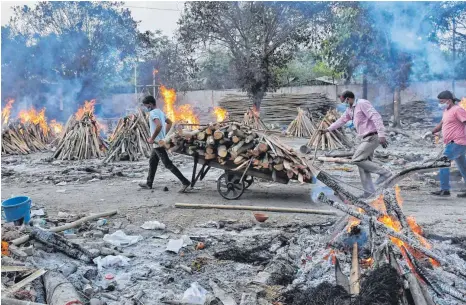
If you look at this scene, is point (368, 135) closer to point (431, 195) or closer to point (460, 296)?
point (431, 195)

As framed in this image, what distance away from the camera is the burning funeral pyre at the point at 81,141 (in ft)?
45.8

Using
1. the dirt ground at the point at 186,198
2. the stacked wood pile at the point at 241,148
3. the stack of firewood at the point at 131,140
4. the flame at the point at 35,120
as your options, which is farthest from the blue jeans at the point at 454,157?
the flame at the point at 35,120

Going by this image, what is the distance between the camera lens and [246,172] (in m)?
7.24

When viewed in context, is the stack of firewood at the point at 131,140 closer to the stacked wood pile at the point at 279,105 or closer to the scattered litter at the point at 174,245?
the scattered litter at the point at 174,245

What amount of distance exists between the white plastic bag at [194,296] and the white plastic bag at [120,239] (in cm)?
169

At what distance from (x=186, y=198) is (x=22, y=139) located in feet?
40.9

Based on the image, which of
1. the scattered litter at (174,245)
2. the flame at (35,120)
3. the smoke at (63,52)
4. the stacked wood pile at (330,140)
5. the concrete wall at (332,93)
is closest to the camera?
the scattered litter at (174,245)

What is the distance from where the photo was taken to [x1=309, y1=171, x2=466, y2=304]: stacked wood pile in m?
3.32

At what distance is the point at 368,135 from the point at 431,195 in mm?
1866

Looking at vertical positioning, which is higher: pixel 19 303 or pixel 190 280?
pixel 19 303

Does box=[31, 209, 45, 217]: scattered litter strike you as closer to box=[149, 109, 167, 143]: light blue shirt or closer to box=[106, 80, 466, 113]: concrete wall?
box=[149, 109, 167, 143]: light blue shirt

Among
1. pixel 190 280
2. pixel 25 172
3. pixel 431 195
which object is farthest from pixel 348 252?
pixel 25 172

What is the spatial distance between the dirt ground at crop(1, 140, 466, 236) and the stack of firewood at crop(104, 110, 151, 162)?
223 cm

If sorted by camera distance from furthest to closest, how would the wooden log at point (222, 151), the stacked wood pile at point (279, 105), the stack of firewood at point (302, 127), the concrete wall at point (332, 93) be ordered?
the concrete wall at point (332, 93) < the stacked wood pile at point (279, 105) < the stack of firewood at point (302, 127) < the wooden log at point (222, 151)
